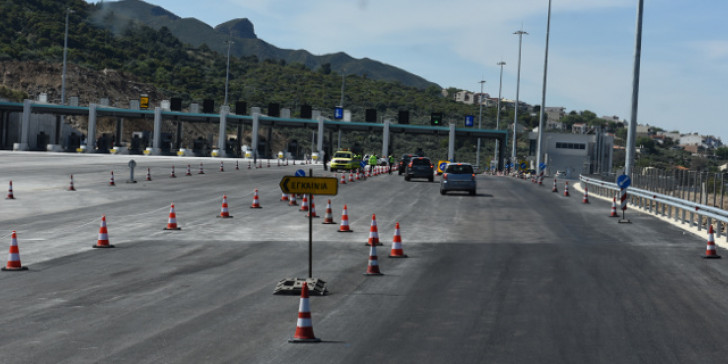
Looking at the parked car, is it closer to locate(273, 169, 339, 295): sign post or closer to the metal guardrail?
the metal guardrail

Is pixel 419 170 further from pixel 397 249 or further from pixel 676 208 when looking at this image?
pixel 397 249

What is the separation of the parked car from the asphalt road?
36.0ft

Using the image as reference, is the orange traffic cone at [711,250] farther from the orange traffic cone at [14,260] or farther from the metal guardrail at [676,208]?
the orange traffic cone at [14,260]

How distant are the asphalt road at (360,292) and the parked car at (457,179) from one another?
11.0 meters

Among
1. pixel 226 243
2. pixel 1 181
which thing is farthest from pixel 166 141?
pixel 226 243

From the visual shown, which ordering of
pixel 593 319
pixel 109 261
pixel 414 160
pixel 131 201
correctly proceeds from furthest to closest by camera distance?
pixel 414 160 → pixel 131 201 → pixel 109 261 → pixel 593 319

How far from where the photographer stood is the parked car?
38.0 m

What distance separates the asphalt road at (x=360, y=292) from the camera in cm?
911

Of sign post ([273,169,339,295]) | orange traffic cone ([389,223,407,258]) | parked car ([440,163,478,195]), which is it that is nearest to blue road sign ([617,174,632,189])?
parked car ([440,163,478,195])

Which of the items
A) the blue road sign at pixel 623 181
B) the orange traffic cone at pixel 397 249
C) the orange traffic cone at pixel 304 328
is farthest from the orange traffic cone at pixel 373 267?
the blue road sign at pixel 623 181

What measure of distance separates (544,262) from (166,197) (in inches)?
768

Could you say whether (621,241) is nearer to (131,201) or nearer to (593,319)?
(593,319)

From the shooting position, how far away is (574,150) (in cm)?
12581

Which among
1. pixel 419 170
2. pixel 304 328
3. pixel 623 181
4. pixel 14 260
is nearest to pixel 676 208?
pixel 623 181
